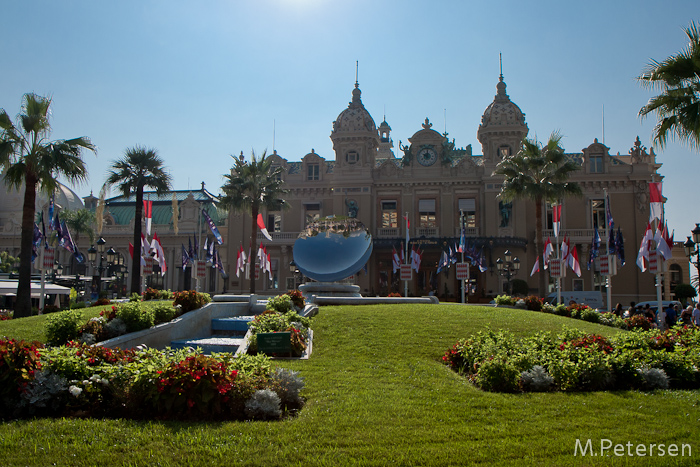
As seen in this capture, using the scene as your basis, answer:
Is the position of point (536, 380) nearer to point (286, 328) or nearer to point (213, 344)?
point (286, 328)

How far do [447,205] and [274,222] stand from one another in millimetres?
17725

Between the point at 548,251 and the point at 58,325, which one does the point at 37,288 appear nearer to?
the point at 58,325

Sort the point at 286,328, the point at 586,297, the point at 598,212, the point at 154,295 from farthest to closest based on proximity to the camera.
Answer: the point at 598,212
the point at 586,297
the point at 154,295
the point at 286,328

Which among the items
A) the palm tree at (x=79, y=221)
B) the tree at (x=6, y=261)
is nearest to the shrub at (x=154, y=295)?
the palm tree at (x=79, y=221)

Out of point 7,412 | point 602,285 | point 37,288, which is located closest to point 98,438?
point 7,412

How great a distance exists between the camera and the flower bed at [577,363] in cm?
1088

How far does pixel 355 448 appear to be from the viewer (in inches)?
292

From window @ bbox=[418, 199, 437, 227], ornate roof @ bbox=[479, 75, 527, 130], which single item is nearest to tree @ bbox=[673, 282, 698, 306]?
ornate roof @ bbox=[479, 75, 527, 130]

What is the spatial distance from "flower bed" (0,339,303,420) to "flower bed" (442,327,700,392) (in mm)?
4278

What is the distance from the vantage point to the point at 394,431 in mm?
Result: 8055

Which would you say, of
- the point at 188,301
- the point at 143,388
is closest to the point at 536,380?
the point at 143,388

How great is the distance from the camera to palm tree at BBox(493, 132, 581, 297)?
3500 cm

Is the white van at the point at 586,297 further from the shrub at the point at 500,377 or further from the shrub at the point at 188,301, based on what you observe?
the shrub at the point at 500,377

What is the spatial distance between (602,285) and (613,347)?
43.5 metres
